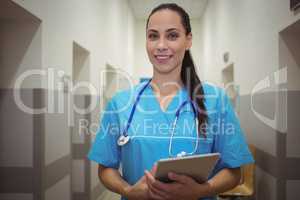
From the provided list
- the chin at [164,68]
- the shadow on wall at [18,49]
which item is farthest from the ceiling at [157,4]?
the chin at [164,68]

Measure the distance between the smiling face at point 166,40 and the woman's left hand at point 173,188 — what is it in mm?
382

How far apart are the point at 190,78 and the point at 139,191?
1.49 ft

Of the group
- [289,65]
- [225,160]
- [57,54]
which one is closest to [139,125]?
[225,160]

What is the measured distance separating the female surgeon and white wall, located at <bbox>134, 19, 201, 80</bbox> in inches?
220

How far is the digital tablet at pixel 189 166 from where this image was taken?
0.87 meters

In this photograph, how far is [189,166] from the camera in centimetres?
91

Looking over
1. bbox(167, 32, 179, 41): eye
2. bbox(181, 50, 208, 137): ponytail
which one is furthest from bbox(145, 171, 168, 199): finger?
bbox(167, 32, 179, 41): eye

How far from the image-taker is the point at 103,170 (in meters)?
1.14

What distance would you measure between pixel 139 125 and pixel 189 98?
0.22m

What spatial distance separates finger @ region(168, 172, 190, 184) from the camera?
927 millimetres

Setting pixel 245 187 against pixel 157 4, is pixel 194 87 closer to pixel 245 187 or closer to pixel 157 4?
pixel 245 187

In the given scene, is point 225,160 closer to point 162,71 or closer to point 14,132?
point 162,71

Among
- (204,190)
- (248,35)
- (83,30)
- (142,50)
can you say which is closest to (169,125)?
(204,190)

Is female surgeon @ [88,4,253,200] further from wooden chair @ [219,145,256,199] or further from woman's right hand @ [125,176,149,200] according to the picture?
wooden chair @ [219,145,256,199]
